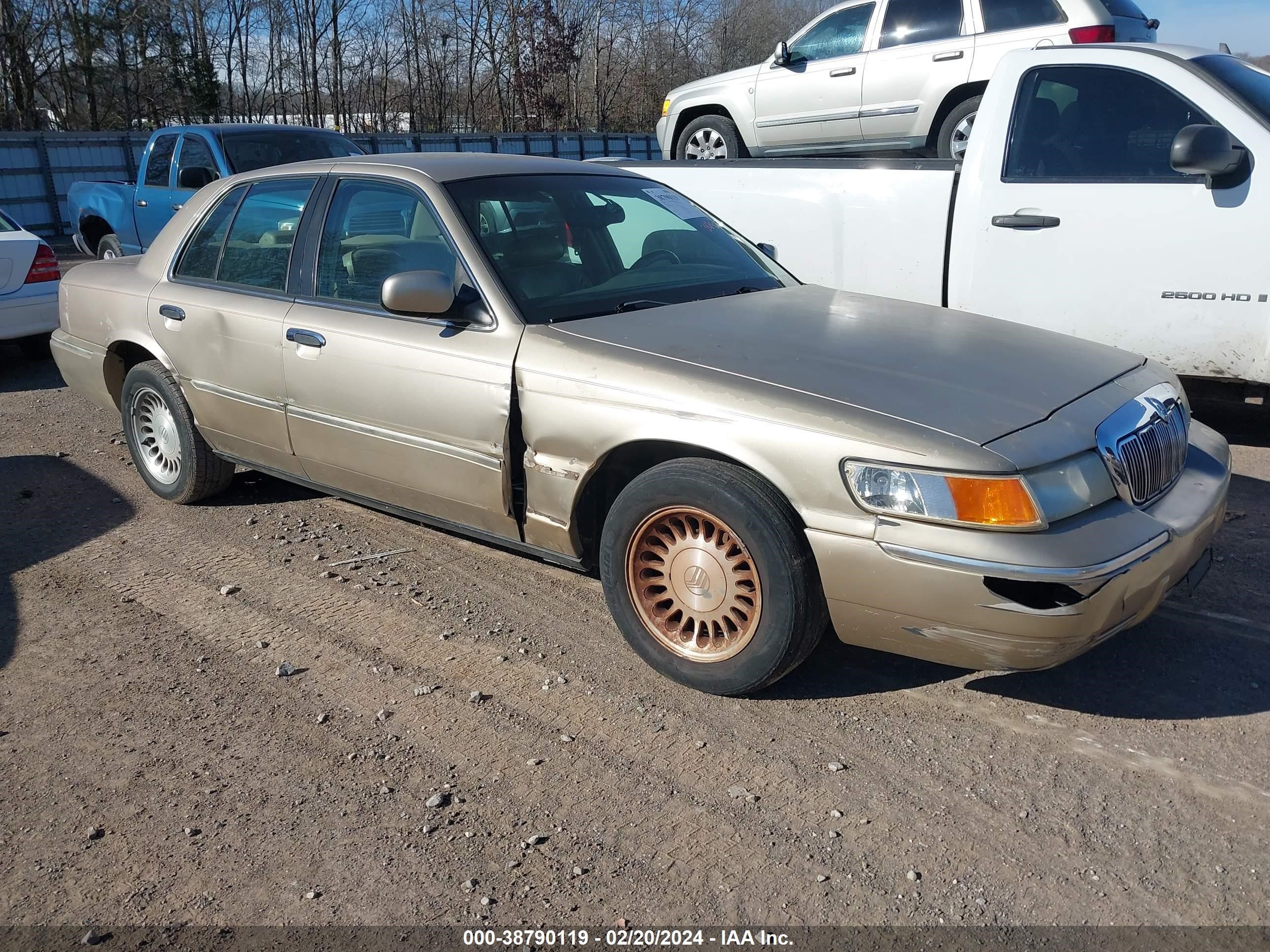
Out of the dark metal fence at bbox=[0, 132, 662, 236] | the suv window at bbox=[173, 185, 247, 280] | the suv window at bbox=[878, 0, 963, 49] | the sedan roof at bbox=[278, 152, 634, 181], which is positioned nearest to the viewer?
the sedan roof at bbox=[278, 152, 634, 181]

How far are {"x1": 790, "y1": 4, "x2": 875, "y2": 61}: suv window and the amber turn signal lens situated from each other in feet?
23.5

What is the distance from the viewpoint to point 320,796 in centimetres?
293

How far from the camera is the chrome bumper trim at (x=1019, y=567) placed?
2.79 metres

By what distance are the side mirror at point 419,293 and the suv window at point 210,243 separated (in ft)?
5.45

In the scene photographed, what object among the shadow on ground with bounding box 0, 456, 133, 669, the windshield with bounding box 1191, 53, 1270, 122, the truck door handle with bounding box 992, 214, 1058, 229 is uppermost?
the windshield with bounding box 1191, 53, 1270, 122

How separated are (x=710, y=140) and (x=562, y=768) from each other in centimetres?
833

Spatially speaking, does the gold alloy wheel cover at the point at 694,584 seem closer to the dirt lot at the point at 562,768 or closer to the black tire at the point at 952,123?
the dirt lot at the point at 562,768

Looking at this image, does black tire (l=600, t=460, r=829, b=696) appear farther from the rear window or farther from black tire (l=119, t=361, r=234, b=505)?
the rear window

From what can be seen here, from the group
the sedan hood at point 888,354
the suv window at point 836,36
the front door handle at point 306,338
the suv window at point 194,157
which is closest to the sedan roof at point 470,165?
the front door handle at point 306,338

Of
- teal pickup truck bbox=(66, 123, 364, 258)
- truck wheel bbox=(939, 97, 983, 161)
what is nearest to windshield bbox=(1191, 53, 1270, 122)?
truck wheel bbox=(939, 97, 983, 161)

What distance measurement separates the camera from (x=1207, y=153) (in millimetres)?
5094

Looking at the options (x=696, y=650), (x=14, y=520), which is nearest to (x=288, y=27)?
(x=14, y=520)

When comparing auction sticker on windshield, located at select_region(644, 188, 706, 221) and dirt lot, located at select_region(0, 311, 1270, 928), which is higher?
auction sticker on windshield, located at select_region(644, 188, 706, 221)

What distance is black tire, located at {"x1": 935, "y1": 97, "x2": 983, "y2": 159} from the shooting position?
8320 millimetres
